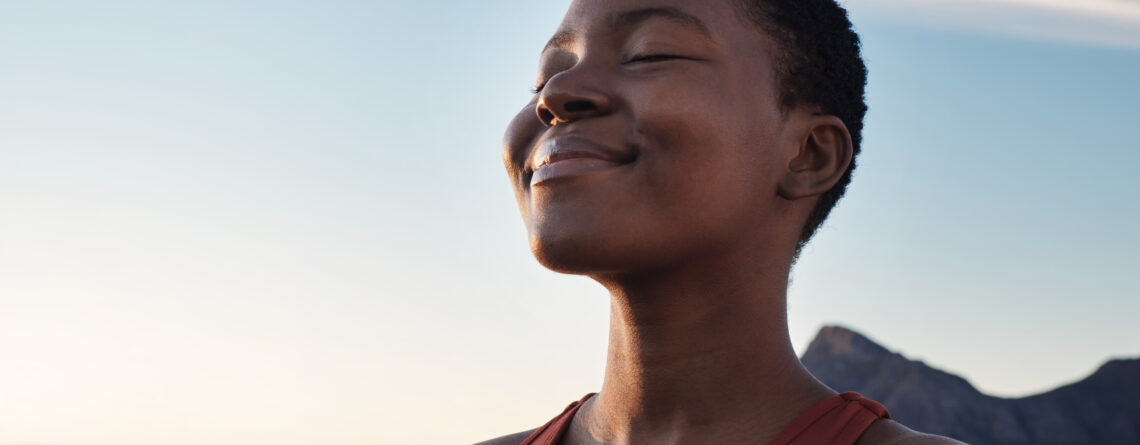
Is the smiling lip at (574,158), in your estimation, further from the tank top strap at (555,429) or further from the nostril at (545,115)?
the tank top strap at (555,429)

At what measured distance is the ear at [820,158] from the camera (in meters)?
3.05

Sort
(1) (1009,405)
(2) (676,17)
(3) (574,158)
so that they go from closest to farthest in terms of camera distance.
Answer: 1. (3) (574,158)
2. (2) (676,17)
3. (1) (1009,405)

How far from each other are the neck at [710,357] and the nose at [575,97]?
18.5 inches

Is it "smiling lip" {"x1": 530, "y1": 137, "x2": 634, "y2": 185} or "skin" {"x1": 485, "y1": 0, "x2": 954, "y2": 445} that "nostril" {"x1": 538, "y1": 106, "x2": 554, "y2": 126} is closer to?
"skin" {"x1": 485, "y1": 0, "x2": 954, "y2": 445}

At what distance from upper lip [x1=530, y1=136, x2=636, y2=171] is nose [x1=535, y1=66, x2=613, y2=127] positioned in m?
0.08

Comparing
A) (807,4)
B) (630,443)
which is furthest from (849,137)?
(630,443)

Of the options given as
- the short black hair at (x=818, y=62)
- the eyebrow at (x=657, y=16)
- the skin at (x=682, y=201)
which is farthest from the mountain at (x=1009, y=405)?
the eyebrow at (x=657, y=16)

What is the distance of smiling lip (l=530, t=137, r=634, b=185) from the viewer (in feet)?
9.14

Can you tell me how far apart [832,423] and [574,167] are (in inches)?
39.8

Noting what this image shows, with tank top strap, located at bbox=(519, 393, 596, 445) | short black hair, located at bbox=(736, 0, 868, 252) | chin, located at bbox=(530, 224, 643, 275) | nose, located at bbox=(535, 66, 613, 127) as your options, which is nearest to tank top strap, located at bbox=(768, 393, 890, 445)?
short black hair, located at bbox=(736, 0, 868, 252)

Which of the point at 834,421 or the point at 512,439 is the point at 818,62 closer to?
the point at 834,421

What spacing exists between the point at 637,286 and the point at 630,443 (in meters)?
0.51

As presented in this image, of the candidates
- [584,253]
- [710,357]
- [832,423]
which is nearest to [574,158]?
[584,253]

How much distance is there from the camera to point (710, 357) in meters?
2.98
